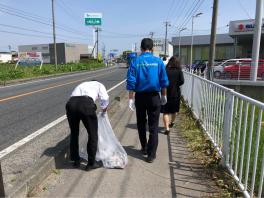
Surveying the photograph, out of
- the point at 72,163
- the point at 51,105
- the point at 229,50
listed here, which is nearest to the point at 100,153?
the point at 72,163

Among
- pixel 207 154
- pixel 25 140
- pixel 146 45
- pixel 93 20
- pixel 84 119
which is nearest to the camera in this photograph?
pixel 84 119

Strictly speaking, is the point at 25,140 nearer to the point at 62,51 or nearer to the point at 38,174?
the point at 38,174

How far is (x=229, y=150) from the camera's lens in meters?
4.24

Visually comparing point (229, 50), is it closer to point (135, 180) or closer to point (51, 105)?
point (51, 105)

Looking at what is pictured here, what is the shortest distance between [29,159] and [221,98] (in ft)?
10.8

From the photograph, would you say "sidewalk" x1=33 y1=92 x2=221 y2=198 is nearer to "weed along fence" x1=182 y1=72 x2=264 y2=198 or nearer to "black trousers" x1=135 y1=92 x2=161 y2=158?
"black trousers" x1=135 y1=92 x2=161 y2=158

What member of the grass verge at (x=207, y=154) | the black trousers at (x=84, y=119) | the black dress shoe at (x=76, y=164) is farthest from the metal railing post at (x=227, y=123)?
the black dress shoe at (x=76, y=164)

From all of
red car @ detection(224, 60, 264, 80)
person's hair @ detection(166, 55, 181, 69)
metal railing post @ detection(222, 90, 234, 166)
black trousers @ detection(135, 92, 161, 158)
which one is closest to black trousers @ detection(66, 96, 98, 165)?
black trousers @ detection(135, 92, 161, 158)

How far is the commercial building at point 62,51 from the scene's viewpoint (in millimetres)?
95188

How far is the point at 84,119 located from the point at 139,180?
45.6 inches

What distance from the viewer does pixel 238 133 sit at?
12.8 ft

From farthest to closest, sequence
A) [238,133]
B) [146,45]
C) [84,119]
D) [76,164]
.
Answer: [146,45]
[76,164]
[84,119]
[238,133]

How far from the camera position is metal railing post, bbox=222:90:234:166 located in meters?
4.23

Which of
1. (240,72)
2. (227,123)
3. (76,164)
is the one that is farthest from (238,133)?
(240,72)
